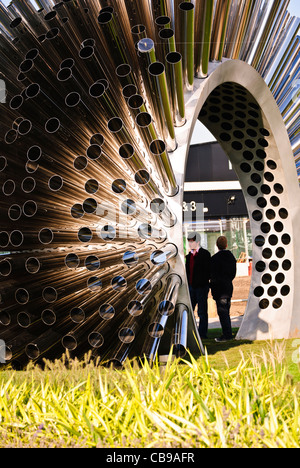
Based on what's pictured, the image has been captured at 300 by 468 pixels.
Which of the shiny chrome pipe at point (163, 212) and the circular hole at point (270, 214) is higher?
the circular hole at point (270, 214)

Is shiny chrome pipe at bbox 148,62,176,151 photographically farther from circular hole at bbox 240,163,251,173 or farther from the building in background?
the building in background

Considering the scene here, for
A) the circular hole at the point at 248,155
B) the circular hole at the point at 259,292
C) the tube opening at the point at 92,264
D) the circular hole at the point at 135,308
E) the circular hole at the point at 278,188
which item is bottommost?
the circular hole at the point at 259,292

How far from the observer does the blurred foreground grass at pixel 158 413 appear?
8.63 feet

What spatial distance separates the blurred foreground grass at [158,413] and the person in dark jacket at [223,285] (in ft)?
13.8

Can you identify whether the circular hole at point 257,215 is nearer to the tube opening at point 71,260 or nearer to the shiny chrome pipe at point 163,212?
the shiny chrome pipe at point 163,212

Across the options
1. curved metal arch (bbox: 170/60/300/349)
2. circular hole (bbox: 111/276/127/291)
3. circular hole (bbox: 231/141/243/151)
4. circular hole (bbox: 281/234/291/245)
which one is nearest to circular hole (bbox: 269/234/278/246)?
curved metal arch (bbox: 170/60/300/349)

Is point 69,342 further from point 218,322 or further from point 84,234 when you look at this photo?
point 218,322

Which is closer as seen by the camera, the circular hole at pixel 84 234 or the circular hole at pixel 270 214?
the circular hole at pixel 84 234

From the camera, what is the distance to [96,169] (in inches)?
202

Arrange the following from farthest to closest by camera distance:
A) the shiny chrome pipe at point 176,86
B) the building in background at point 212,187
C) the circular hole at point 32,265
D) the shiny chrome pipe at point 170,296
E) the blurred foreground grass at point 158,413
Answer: the building in background at point 212,187, the shiny chrome pipe at point 176,86, the circular hole at point 32,265, the shiny chrome pipe at point 170,296, the blurred foreground grass at point 158,413

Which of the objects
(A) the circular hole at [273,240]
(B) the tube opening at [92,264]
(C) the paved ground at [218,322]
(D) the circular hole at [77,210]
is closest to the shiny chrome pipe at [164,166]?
(D) the circular hole at [77,210]

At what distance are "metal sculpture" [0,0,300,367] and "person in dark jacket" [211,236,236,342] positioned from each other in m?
2.02

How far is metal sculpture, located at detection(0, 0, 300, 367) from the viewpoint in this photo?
4.95m

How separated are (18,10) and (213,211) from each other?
2147cm
